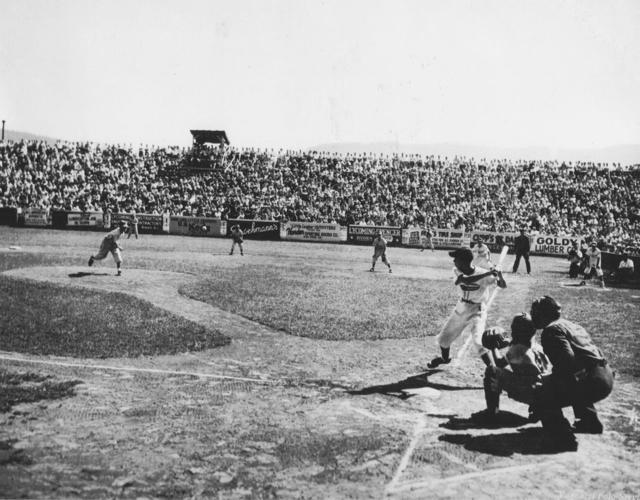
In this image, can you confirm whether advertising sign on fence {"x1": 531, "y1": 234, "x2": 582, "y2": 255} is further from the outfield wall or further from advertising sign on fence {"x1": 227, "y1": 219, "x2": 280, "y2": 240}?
advertising sign on fence {"x1": 227, "y1": 219, "x2": 280, "y2": 240}

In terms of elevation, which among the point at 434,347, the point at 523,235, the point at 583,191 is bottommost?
the point at 434,347

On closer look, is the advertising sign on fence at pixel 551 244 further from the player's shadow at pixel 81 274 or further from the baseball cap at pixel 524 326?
the baseball cap at pixel 524 326

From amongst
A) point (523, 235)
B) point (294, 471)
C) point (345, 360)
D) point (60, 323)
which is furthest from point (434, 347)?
point (523, 235)

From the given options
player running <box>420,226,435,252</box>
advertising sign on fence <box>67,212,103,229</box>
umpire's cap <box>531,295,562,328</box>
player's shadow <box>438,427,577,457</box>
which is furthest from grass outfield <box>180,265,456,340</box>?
advertising sign on fence <box>67,212,103,229</box>

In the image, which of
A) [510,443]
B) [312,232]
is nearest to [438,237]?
[312,232]

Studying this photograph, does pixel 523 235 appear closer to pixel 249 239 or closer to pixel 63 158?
pixel 249 239

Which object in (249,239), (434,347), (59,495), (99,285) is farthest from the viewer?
(249,239)
